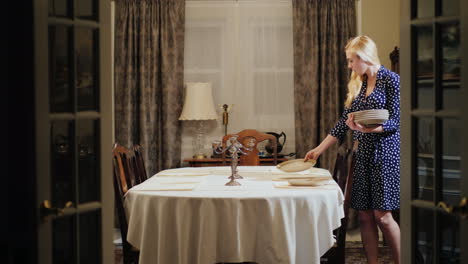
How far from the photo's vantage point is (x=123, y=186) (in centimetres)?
326

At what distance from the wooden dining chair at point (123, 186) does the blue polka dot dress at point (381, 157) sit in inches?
56.2

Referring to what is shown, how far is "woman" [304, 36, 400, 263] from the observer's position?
3.34 metres

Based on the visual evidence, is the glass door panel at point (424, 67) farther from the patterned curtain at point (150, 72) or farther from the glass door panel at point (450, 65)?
the patterned curtain at point (150, 72)

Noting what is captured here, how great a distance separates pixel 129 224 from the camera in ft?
9.36

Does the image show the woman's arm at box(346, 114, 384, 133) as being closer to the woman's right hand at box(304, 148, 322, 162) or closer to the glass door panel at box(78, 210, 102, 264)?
the woman's right hand at box(304, 148, 322, 162)

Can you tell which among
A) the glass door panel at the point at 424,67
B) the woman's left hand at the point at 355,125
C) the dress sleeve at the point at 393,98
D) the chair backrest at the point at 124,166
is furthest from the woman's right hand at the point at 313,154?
the glass door panel at the point at 424,67

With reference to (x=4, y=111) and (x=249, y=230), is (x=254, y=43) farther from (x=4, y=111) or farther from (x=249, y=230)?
(x=4, y=111)

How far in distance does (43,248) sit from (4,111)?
15.1 inches

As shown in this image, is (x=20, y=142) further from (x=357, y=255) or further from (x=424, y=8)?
(x=357, y=255)

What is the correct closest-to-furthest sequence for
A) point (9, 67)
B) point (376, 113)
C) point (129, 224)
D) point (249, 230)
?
point (9, 67), point (249, 230), point (129, 224), point (376, 113)

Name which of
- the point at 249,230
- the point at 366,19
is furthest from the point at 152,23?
the point at 249,230

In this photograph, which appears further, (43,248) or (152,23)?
(152,23)

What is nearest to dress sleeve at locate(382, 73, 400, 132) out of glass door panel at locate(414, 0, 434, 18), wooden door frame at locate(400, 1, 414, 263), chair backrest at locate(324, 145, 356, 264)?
chair backrest at locate(324, 145, 356, 264)

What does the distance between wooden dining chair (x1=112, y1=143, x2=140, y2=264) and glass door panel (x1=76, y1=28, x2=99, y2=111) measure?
4.04 ft
